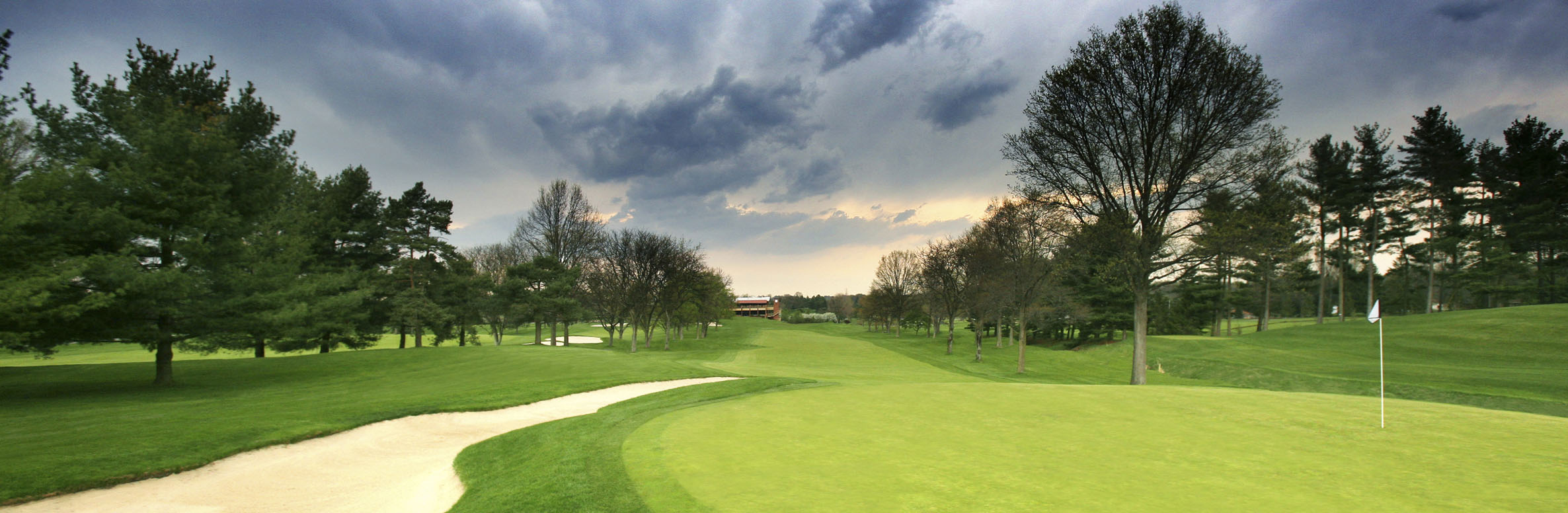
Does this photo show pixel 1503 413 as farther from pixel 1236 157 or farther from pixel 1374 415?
pixel 1236 157

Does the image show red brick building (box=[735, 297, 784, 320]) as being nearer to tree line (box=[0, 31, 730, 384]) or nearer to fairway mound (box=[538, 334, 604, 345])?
fairway mound (box=[538, 334, 604, 345])

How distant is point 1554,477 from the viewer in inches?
213

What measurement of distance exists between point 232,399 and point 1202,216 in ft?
106

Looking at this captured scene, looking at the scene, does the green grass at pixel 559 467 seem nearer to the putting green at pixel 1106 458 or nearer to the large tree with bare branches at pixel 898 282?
the putting green at pixel 1106 458

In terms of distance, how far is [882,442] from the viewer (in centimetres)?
796

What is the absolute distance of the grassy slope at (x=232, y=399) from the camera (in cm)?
908

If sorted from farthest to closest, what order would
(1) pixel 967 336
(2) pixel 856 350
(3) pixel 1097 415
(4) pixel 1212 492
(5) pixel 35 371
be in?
(1) pixel 967 336 → (2) pixel 856 350 → (5) pixel 35 371 → (3) pixel 1097 415 → (4) pixel 1212 492

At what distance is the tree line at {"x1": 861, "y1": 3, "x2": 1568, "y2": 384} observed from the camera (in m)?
19.3

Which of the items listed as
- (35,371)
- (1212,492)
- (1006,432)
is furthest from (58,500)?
(35,371)

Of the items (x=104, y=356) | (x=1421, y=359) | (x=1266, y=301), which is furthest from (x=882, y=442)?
(x=1266, y=301)

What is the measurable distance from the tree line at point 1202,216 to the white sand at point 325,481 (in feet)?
68.7

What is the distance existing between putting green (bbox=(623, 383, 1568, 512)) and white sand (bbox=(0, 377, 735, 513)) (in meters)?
3.55

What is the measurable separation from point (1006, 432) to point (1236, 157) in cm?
1764

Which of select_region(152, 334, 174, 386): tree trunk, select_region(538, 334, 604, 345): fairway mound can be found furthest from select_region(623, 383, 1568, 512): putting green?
select_region(538, 334, 604, 345): fairway mound
